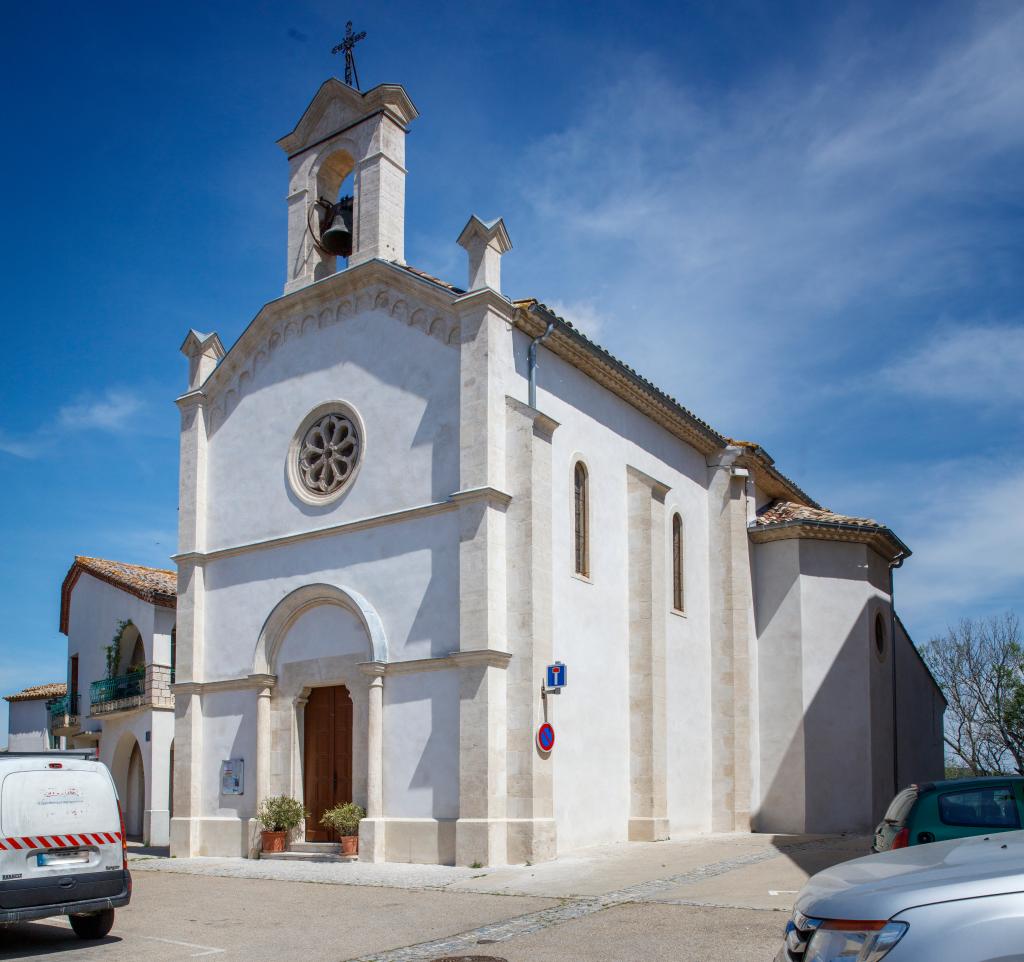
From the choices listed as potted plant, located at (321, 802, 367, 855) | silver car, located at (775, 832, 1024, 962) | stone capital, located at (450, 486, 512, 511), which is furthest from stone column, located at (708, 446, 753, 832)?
silver car, located at (775, 832, 1024, 962)

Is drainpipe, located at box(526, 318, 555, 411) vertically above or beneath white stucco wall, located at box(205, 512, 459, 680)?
above

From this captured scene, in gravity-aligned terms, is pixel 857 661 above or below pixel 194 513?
below

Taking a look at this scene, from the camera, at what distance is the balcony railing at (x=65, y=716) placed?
1166 inches

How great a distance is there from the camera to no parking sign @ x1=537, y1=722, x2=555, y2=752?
16.2m

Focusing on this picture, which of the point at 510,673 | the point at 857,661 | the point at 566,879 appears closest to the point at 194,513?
the point at 510,673

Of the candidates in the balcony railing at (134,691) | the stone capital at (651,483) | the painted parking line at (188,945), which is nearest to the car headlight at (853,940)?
the painted parking line at (188,945)

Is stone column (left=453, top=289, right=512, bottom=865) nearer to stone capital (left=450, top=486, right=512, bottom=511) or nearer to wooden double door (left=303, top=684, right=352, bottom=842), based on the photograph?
stone capital (left=450, top=486, right=512, bottom=511)

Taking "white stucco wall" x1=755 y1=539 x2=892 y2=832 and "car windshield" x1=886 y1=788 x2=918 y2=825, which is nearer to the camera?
"car windshield" x1=886 y1=788 x2=918 y2=825

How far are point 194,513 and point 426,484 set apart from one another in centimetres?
584

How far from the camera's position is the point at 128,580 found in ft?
94.0

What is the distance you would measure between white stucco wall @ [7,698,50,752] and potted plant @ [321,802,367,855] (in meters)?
24.5

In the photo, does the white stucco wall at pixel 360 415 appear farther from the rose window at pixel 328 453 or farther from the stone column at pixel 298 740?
the stone column at pixel 298 740

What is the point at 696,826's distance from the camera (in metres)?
21.7

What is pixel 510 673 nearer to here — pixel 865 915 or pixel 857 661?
pixel 857 661
